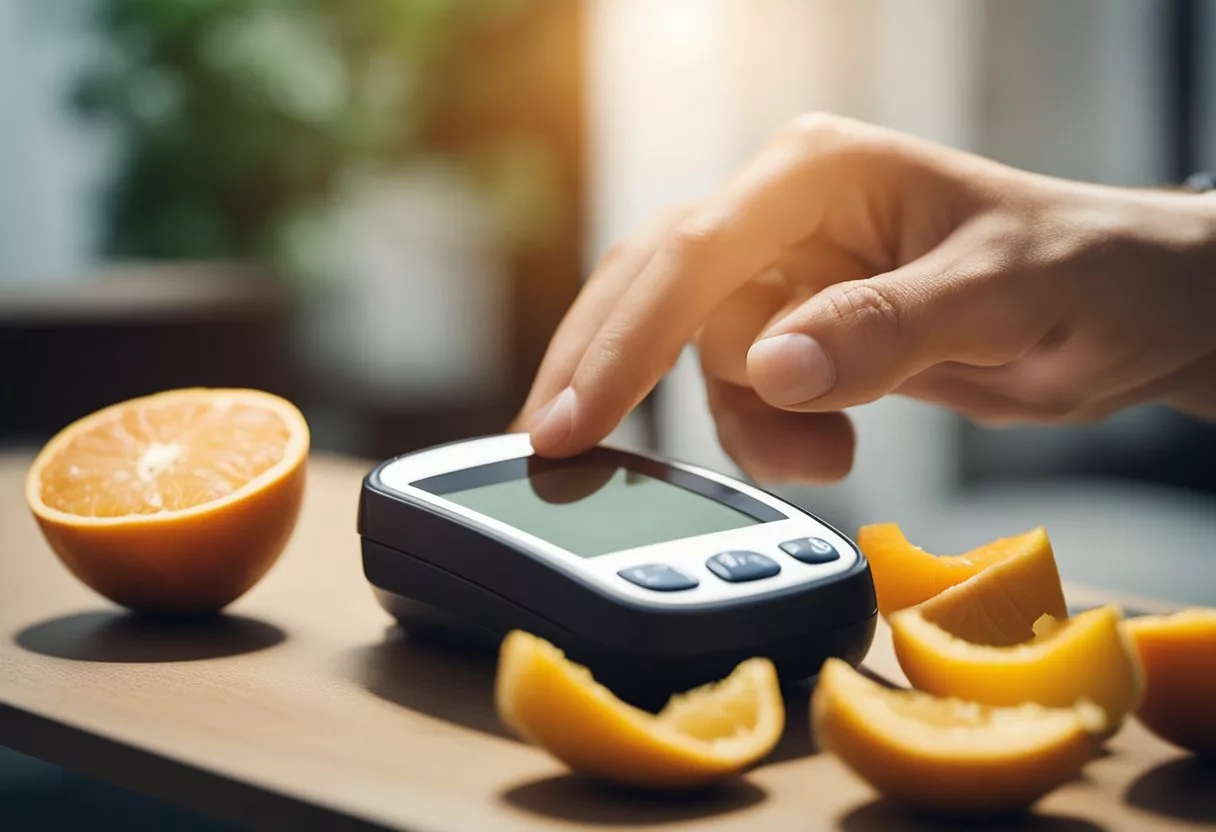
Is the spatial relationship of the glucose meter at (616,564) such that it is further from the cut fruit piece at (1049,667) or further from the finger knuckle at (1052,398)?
the finger knuckle at (1052,398)

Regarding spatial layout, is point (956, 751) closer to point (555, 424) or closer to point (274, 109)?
point (555, 424)

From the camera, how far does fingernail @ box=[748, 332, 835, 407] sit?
3.15 ft

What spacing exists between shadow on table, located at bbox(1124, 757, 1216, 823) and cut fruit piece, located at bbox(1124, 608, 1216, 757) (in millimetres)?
13

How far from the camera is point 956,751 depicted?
1.91ft

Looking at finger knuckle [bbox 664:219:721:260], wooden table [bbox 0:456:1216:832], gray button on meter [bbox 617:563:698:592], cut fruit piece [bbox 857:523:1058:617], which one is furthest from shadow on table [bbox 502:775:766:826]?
finger knuckle [bbox 664:219:721:260]

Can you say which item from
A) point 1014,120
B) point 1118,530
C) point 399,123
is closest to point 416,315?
point 399,123

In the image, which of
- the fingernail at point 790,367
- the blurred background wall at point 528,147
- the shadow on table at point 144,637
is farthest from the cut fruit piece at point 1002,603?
the blurred background wall at point 528,147

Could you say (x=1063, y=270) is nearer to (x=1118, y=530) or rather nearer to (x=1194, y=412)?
(x=1194, y=412)

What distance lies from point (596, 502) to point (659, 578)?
0.17 meters

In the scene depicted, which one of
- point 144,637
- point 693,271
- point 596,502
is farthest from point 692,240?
point 144,637

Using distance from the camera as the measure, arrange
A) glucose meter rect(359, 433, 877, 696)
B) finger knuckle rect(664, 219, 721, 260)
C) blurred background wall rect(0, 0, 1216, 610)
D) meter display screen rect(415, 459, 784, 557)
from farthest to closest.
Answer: blurred background wall rect(0, 0, 1216, 610) < finger knuckle rect(664, 219, 721, 260) < meter display screen rect(415, 459, 784, 557) < glucose meter rect(359, 433, 877, 696)

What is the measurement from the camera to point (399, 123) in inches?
194

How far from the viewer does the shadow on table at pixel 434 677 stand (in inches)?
30.6

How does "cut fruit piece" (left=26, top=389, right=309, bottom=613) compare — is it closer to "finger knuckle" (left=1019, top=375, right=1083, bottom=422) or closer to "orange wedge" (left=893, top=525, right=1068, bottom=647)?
"orange wedge" (left=893, top=525, right=1068, bottom=647)
